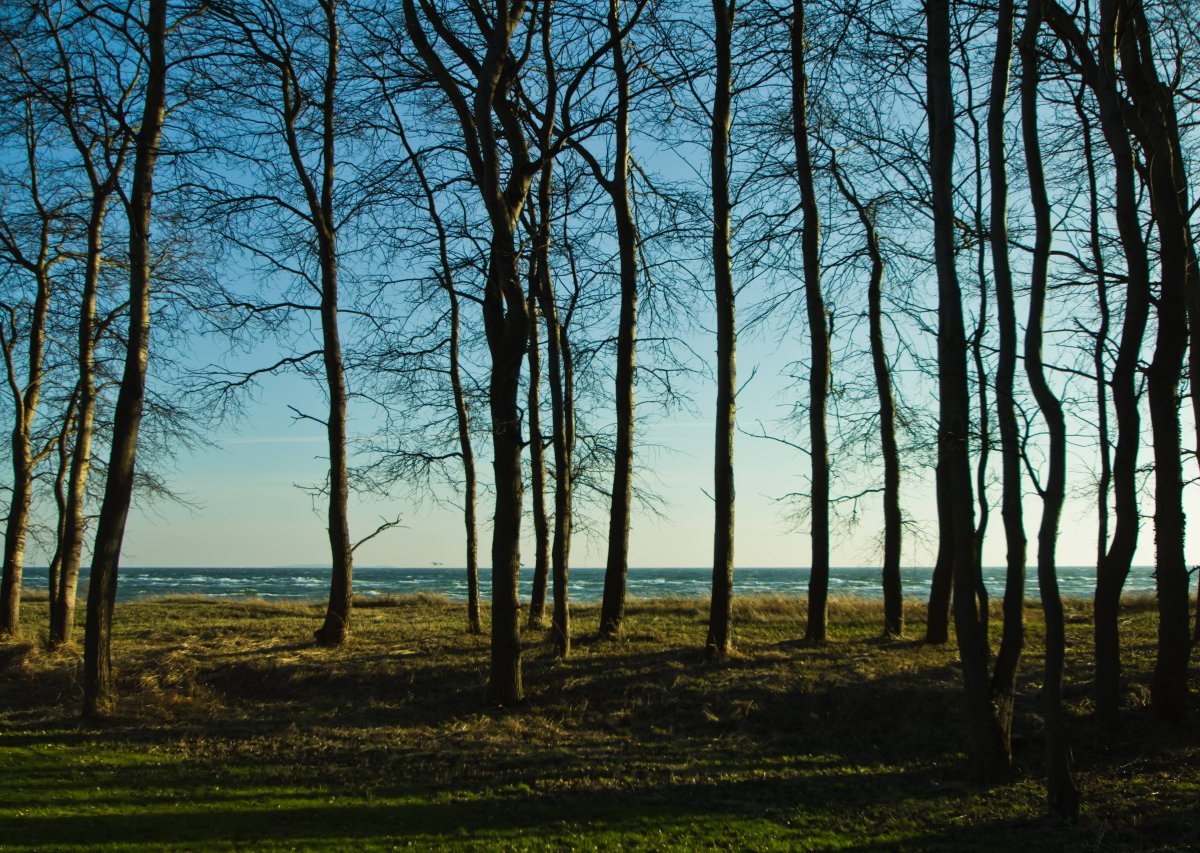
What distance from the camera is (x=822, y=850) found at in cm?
630

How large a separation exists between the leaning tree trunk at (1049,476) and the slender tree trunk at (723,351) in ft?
18.3

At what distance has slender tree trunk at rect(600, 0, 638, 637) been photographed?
13.7 metres

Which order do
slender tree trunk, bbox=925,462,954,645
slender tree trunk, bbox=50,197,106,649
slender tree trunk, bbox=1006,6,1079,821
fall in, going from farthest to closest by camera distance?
slender tree trunk, bbox=50,197,106,649 → slender tree trunk, bbox=925,462,954,645 → slender tree trunk, bbox=1006,6,1079,821

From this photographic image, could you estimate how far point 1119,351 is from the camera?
928 cm

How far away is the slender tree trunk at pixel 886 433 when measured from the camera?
14.4 metres

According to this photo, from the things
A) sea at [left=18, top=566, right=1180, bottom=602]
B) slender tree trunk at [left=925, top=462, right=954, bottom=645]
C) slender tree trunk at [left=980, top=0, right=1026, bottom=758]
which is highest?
slender tree trunk at [left=980, top=0, right=1026, bottom=758]

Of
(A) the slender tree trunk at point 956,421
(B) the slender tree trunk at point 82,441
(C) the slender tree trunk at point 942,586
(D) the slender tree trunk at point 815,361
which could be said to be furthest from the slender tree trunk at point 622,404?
(B) the slender tree trunk at point 82,441

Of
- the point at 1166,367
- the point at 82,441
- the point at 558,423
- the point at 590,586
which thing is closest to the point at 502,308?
the point at 558,423

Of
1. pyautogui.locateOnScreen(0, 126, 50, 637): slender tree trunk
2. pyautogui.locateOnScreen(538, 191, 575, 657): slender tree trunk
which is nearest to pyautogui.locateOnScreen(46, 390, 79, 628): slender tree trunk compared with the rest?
pyautogui.locateOnScreen(0, 126, 50, 637): slender tree trunk

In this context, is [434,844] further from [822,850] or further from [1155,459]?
[1155,459]

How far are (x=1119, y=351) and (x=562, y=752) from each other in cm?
677

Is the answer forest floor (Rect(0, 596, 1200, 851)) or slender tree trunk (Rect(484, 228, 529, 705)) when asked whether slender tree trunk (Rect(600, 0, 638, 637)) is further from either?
slender tree trunk (Rect(484, 228, 529, 705))

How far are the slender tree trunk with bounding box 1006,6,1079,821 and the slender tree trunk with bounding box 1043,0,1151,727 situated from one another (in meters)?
2.34

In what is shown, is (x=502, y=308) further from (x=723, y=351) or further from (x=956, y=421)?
(x=956, y=421)
